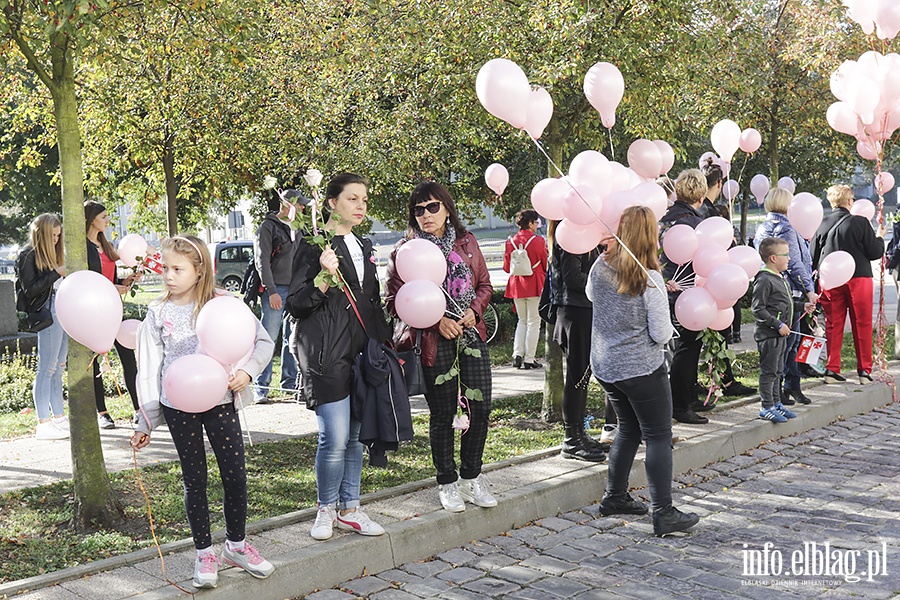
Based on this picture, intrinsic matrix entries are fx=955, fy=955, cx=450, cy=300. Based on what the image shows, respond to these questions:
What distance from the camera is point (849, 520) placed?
5.62m

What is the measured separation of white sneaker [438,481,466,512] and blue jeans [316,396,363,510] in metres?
0.60

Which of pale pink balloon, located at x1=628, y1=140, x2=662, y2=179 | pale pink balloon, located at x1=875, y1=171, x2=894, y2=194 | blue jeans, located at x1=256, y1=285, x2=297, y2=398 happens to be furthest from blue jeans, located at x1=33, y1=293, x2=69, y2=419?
pale pink balloon, located at x1=875, y1=171, x2=894, y2=194

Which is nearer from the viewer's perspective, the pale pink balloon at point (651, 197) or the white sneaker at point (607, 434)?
the pale pink balloon at point (651, 197)

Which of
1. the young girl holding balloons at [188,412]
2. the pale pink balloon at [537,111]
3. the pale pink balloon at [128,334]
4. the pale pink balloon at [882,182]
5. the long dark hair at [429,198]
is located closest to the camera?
the young girl holding balloons at [188,412]

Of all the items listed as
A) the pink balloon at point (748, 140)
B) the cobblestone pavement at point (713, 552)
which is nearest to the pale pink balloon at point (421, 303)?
the cobblestone pavement at point (713, 552)

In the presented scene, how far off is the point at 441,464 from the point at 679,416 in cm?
286

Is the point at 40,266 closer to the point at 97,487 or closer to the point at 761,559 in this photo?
the point at 97,487

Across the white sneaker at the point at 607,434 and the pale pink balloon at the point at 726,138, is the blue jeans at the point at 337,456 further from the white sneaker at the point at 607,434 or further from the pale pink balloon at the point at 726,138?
the pale pink balloon at the point at 726,138

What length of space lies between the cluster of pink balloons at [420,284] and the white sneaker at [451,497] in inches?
38.8

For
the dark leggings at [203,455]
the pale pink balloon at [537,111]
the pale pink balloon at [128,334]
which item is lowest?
the dark leggings at [203,455]

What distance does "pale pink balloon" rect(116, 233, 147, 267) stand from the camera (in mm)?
7086

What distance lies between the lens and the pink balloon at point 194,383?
413cm

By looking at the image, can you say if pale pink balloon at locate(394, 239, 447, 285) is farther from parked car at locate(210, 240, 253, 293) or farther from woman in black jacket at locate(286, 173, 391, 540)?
parked car at locate(210, 240, 253, 293)

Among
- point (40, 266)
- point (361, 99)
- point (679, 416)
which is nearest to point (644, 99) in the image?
point (679, 416)
